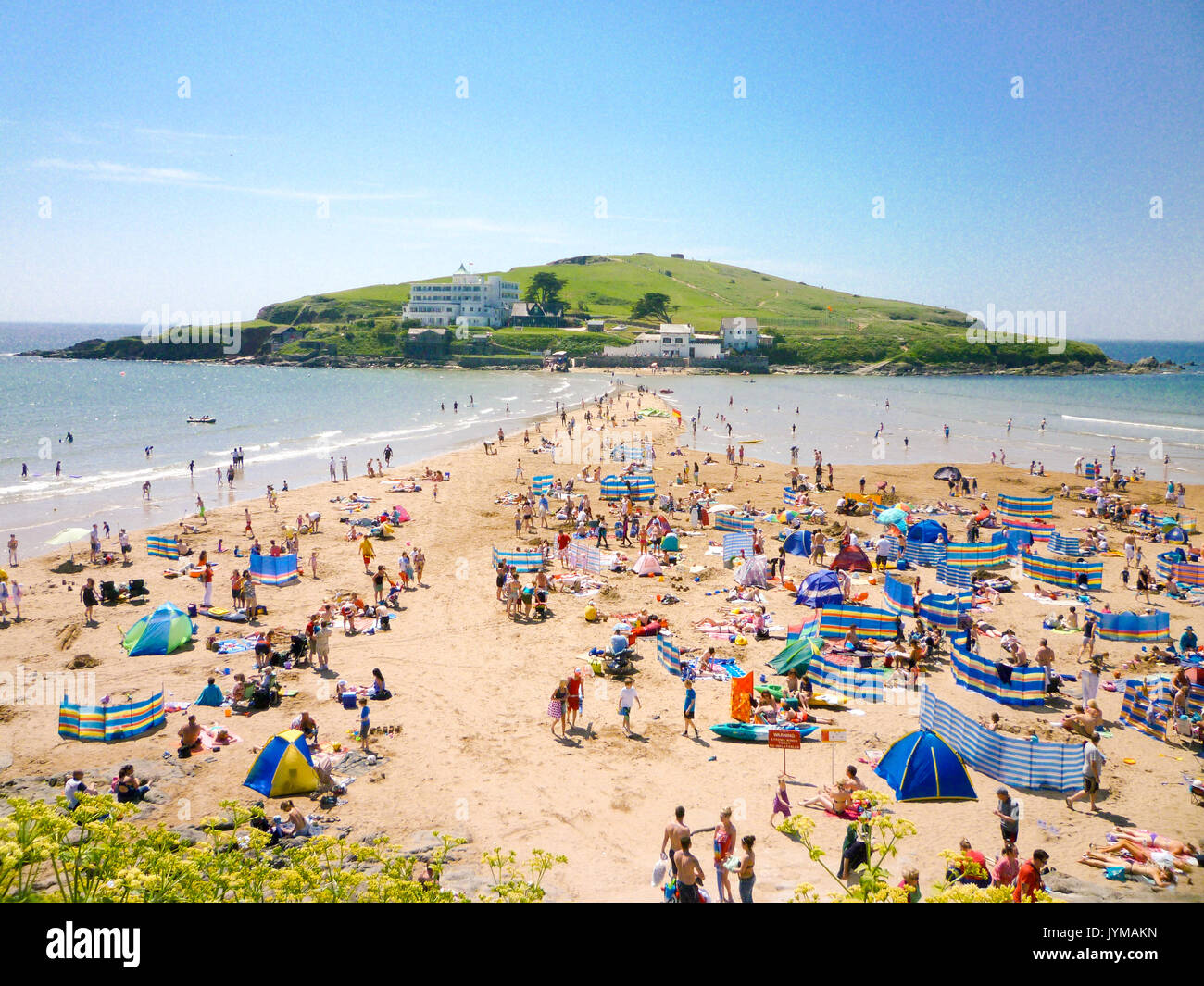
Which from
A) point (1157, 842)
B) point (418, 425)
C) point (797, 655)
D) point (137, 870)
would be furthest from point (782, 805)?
point (418, 425)

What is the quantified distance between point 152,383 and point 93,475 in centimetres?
6918

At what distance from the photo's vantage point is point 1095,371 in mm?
133375

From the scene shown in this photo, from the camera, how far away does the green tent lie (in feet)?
45.4

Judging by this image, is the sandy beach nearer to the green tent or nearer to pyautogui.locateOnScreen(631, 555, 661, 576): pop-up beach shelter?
pyautogui.locateOnScreen(631, 555, 661, 576): pop-up beach shelter

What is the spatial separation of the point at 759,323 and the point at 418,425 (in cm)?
11724

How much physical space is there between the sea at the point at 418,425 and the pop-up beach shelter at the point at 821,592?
22921 mm

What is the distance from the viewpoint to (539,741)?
39.3 feet

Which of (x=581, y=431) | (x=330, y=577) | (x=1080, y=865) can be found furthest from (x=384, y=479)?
(x=1080, y=865)

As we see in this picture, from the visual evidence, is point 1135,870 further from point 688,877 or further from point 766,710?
point 688,877

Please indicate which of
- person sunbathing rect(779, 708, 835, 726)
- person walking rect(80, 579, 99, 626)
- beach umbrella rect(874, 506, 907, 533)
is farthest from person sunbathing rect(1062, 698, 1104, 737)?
person walking rect(80, 579, 99, 626)

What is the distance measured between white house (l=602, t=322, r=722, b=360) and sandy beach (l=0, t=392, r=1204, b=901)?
353ft

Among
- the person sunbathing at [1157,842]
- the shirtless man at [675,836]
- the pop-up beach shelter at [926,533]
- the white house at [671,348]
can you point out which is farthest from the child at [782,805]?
the white house at [671,348]

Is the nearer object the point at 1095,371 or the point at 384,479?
the point at 384,479

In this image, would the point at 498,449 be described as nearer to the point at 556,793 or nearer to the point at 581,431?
the point at 581,431
